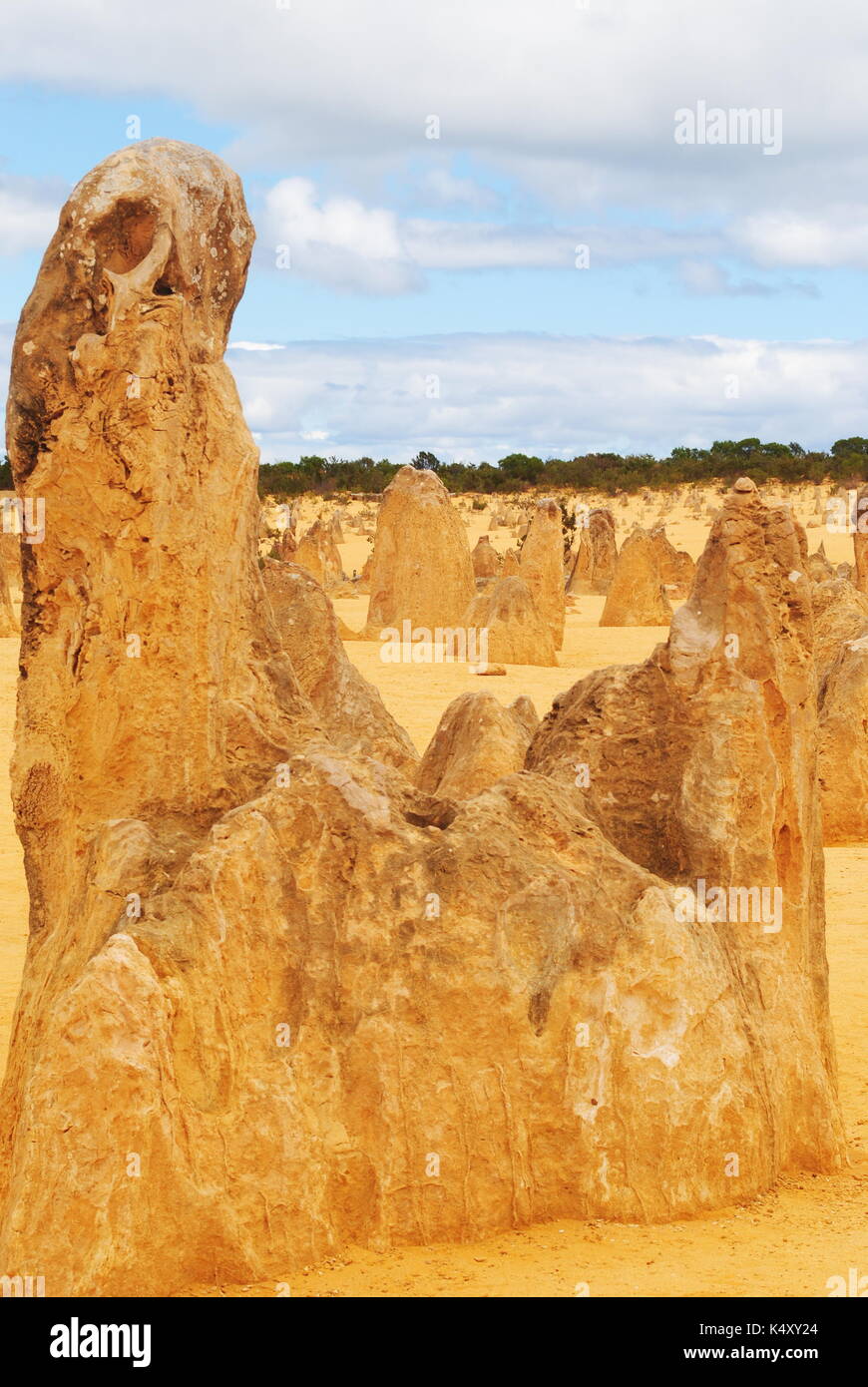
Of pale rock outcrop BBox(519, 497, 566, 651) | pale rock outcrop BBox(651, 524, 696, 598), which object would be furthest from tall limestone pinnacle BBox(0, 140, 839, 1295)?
pale rock outcrop BBox(651, 524, 696, 598)

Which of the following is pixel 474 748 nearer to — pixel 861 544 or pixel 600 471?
pixel 861 544

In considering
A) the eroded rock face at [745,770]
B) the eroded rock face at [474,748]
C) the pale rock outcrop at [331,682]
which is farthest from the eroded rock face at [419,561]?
the eroded rock face at [745,770]

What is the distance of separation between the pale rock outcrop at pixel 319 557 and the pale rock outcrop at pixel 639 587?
4.89 m

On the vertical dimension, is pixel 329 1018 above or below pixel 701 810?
below

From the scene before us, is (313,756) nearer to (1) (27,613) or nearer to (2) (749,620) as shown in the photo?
(1) (27,613)

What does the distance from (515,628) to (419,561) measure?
2.55 m

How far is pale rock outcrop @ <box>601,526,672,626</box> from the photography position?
2325 cm

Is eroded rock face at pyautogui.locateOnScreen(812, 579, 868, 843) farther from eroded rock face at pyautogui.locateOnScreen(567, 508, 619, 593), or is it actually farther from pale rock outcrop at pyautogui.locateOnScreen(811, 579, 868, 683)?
eroded rock face at pyautogui.locateOnScreen(567, 508, 619, 593)

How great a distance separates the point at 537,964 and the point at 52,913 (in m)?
1.70

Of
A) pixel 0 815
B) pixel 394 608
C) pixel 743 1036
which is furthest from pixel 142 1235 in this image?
pixel 394 608

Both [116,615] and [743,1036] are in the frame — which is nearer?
[743,1036]

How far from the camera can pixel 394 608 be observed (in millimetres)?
20781

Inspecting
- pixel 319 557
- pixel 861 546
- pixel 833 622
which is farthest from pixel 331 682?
pixel 319 557

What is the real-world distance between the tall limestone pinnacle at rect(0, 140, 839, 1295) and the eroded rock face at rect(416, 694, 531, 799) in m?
1.59
